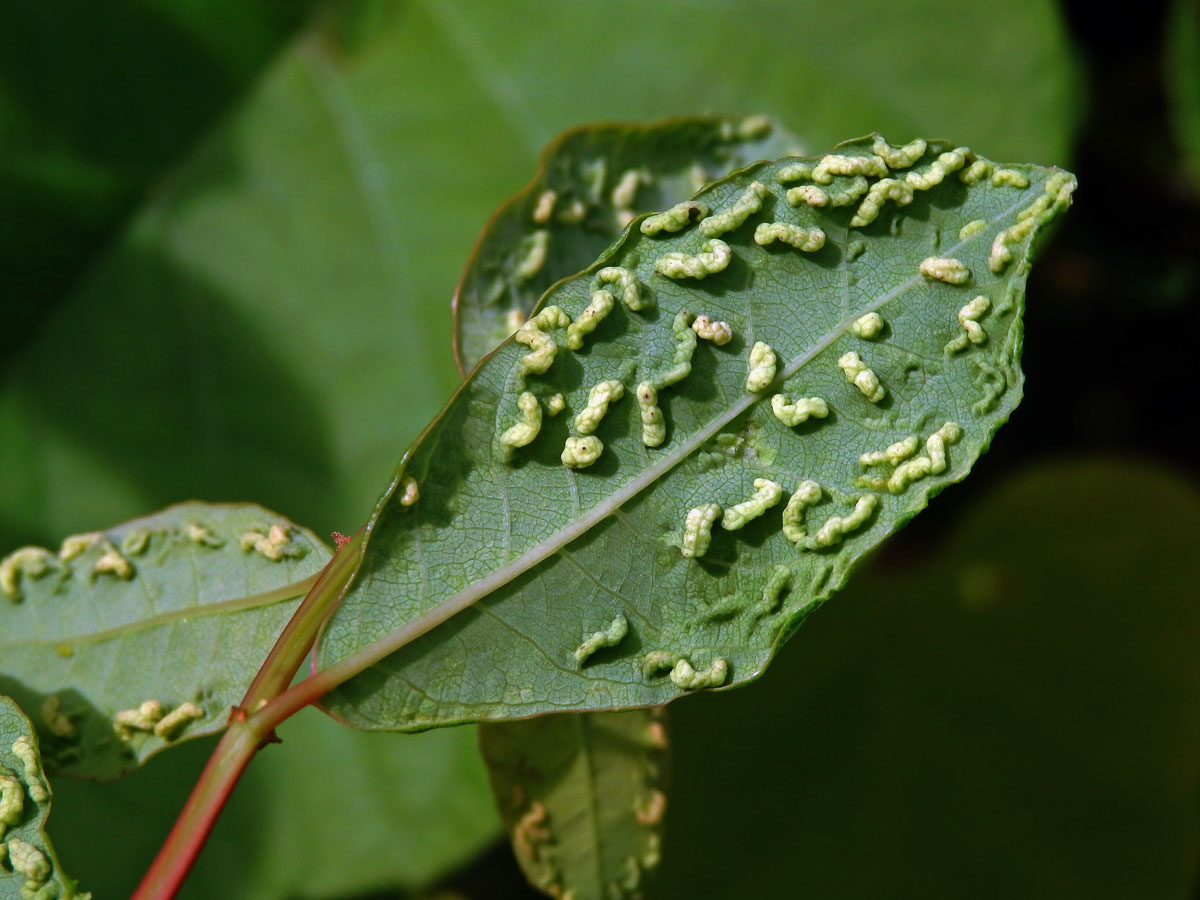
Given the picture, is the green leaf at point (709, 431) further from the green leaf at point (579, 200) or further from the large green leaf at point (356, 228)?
the large green leaf at point (356, 228)

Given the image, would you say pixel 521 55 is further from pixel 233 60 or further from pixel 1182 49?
pixel 1182 49

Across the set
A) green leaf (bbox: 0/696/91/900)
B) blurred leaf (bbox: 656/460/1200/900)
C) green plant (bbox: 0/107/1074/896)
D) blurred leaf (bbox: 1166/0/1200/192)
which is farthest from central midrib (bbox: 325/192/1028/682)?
blurred leaf (bbox: 1166/0/1200/192)

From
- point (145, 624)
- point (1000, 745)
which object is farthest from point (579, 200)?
point (1000, 745)

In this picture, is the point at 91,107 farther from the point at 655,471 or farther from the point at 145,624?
the point at 655,471

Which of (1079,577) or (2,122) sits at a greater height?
(2,122)

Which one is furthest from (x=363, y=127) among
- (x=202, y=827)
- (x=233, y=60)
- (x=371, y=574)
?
(x=202, y=827)

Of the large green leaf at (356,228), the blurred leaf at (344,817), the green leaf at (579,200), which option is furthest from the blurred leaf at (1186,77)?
the blurred leaf at (344,817)
